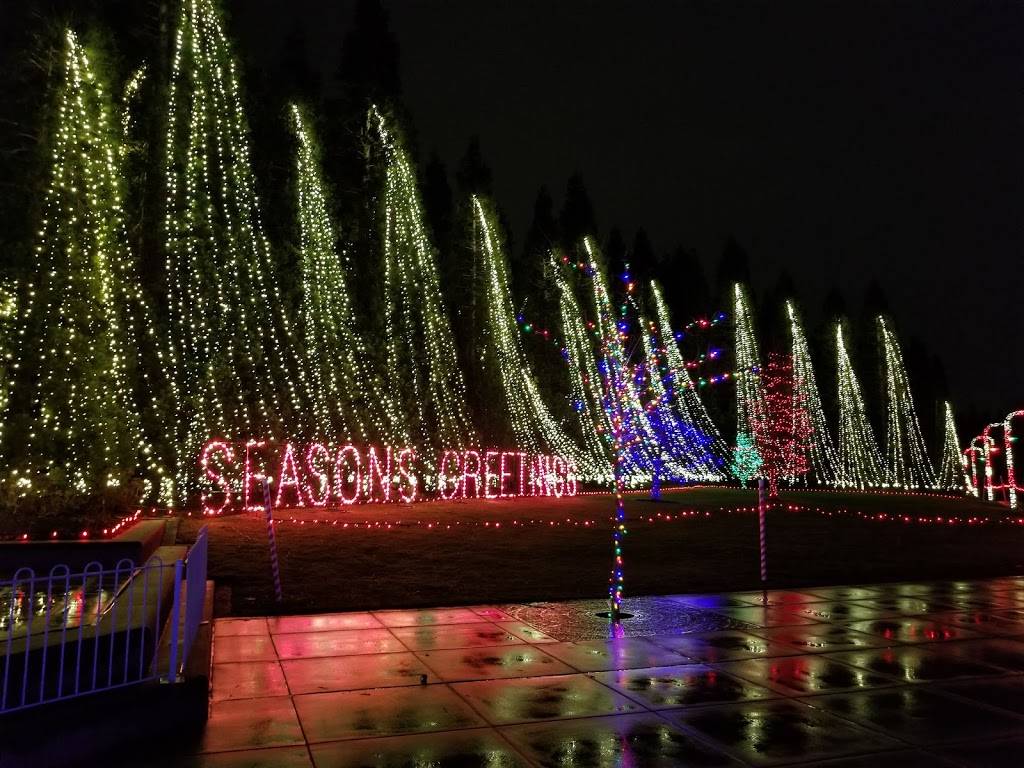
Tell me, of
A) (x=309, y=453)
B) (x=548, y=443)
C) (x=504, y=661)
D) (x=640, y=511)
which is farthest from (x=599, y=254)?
(x=504, y=661)

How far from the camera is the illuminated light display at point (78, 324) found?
542 inches

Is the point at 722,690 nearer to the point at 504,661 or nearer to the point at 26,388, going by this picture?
the point at 504,661

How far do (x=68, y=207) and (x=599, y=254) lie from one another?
24752 millimetres

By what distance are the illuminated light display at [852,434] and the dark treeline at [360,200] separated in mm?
1811

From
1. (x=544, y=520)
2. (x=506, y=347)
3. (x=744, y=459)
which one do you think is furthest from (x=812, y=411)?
(x=544, y=520)

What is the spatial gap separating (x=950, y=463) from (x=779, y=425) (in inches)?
608

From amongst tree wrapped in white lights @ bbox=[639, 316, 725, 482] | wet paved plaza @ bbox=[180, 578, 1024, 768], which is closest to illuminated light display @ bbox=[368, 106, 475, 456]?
tree wrapped in white lights @ bbox=[639, 316, 725, 482]

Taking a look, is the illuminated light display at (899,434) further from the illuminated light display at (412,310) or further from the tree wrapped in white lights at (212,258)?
the tree wrapped in white lights at (212,258)

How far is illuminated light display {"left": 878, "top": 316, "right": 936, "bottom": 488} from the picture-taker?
150ft

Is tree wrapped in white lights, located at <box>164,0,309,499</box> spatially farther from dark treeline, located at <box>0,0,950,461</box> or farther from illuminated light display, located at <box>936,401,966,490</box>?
illuminated light display, located at <box>936,401,966,490</box>

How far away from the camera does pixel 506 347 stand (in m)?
30.9

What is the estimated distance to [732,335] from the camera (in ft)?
140

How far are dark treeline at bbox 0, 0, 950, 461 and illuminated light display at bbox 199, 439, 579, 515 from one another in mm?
2587

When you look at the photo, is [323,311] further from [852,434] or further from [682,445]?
[852,434]
